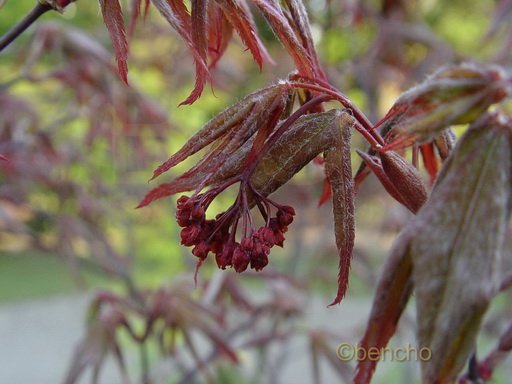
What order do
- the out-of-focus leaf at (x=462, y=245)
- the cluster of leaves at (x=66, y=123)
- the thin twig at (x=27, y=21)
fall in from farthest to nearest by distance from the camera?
1. the cluster of leaves at (x=66, y=123)
2. the thin twig at (x=27, y=21)
3. the out-of-focus leaf at (x=462, y=245)

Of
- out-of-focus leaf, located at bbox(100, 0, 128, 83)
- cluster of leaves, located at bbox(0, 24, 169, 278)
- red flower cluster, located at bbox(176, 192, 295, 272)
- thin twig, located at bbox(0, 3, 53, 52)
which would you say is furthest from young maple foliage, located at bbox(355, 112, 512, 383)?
cluster of leaves, located at bbox(0, 24, 169, 278)

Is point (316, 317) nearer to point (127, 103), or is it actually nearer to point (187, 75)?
point (187, 75)

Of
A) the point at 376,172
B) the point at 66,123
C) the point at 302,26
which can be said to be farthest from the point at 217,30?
the point at 66,123

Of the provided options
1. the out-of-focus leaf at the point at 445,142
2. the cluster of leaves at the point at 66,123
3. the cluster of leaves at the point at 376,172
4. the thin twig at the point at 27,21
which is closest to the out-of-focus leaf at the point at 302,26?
the cluster of leaves at the point at 376,172

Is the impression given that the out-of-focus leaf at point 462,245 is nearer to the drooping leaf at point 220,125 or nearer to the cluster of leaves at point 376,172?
the cluster of leaves at point 376,172

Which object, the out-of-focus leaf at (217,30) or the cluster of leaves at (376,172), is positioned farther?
the out-of-focus leaf at (217,30)

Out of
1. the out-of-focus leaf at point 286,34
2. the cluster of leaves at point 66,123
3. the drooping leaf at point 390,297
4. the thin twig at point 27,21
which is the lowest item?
the drooping leaf at point 390,297

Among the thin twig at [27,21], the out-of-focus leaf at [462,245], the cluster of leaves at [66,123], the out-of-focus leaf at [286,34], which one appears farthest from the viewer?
the cluster of leaves at [66,123]

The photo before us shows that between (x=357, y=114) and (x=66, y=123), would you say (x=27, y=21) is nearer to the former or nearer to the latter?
(x=357, y=114)
